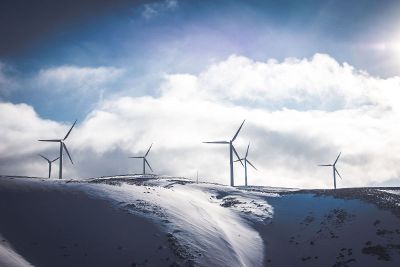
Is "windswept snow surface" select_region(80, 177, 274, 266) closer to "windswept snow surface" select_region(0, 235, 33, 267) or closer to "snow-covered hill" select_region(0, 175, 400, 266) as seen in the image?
"snow-covered hill" select_region(0, 175, 400, 266)

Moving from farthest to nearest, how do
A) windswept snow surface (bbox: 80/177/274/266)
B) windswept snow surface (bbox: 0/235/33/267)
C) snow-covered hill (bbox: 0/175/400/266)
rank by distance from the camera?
windswept snow surface (bbox: 80/177/274/266) → snow-covered hill (bbox: 0/175/400/266) → windswept snow surface (bbox: 0/235/33/267)

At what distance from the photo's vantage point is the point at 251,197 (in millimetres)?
65312

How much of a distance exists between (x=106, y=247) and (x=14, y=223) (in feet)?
27.7

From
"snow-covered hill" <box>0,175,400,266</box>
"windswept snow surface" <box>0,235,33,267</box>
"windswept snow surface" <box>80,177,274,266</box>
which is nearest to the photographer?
"windswept snow surface" <box>0,235,33,267</box>

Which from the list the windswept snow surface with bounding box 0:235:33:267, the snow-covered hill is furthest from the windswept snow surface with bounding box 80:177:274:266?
the windswept snow surface with bounding box 0:235:33:267

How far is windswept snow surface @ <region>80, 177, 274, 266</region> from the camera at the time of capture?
126 feet

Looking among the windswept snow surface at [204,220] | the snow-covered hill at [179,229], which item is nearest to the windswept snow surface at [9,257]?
the snow-covered hill at [179,229]

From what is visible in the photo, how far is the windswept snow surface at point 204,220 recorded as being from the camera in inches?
1513

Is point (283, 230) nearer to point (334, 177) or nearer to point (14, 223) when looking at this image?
point (14, 223)

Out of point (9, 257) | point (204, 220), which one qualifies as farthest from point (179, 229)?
point (9, 257)

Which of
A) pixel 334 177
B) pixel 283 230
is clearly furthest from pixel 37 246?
pixel 334 177

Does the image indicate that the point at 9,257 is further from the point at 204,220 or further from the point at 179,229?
the point at 204,220

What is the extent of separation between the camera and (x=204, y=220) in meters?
45.9

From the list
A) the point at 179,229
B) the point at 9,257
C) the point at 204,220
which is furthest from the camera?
the point at 204,220
